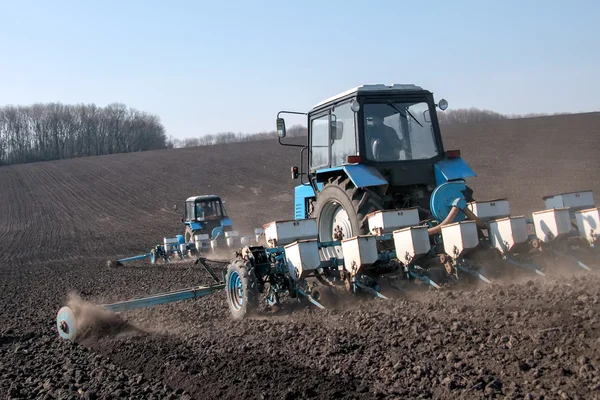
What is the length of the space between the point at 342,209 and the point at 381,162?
0.71 metres

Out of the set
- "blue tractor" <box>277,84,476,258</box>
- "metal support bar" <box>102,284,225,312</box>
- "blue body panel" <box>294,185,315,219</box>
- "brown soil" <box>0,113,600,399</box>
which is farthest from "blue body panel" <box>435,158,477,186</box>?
"metal support bar" <box>102,284,225,312</box>

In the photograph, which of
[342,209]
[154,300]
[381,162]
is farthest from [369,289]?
[154,300]

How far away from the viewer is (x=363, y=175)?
6.24 m

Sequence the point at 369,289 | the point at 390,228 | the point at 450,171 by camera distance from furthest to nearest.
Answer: the point at 450,171 < the point at 390,228 < the point at 369,289

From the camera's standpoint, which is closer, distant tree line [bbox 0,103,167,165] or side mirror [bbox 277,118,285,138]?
side mirror [bbox 277,118,285,138]

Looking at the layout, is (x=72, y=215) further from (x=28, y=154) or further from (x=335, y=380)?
(x=28, y=154)

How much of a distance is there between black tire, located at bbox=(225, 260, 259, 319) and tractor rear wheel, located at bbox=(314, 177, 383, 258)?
0.82m

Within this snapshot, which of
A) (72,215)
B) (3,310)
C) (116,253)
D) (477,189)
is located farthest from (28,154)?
(3,310)

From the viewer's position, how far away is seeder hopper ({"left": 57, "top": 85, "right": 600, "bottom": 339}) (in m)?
5.51

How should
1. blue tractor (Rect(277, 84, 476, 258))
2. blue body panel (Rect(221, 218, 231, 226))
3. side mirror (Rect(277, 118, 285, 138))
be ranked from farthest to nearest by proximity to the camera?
blue body panel (Rect(221, 218, 231, 226)), side mirror (Rect(277, 118, 285, 138)), blue tractor (Rect(277, 84, 476, 258))

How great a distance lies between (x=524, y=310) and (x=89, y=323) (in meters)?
4.18

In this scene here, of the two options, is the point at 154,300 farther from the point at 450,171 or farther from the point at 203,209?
the point at 203,209

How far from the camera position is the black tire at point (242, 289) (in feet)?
19.2

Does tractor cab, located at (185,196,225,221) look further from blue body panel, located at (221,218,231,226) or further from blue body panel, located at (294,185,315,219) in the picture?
blue body panel, located at (294,185,315,219)
